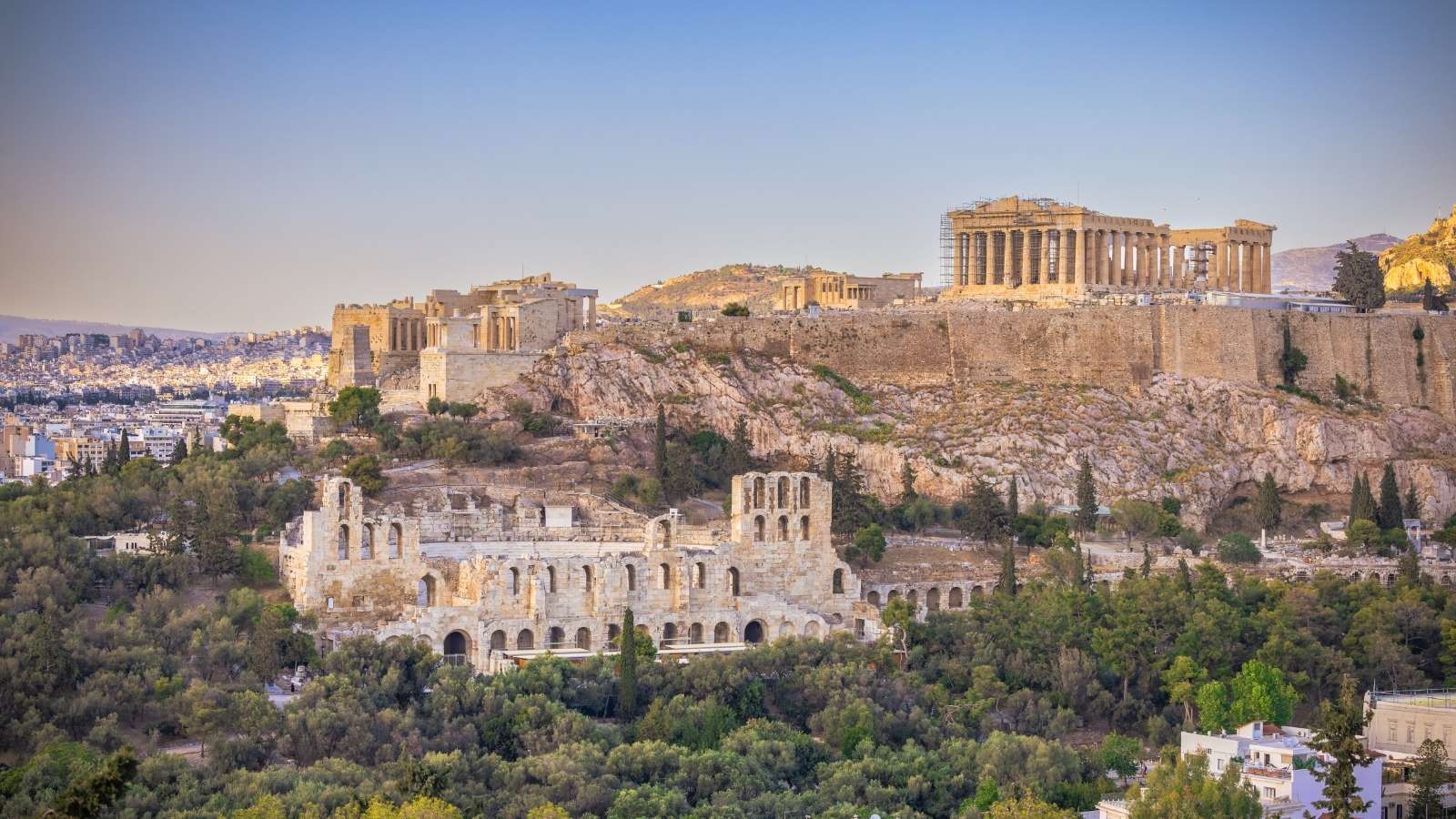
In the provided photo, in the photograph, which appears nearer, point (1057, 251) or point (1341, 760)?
point (1341, 760)

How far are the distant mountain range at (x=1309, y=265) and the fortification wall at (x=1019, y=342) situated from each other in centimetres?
5701

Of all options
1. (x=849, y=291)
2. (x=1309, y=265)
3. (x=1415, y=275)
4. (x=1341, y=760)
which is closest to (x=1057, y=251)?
(x=849, y=291)

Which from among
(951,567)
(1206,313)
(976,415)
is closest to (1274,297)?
(1206,313)

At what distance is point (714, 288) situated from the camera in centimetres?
10975

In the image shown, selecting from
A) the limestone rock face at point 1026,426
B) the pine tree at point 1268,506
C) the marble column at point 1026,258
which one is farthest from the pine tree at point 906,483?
the marble column at point 1026,258

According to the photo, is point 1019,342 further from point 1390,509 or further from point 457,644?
point 457,644

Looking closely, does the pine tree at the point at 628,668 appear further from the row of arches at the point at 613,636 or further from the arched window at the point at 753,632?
the arched window at the point at 753,632

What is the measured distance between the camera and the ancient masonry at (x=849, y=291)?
81062 millimetres

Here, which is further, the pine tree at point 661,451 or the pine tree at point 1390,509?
the pine tree at point 1390,509

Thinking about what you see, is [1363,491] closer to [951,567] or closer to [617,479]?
[951,567]

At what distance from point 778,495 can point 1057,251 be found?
29465mm

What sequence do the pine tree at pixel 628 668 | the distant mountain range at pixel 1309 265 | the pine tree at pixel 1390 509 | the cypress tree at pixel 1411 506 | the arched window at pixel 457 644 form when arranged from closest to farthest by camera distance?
the pine tree at pixel 628 668, the arched window at pixel 457 644, the pine tree at pixel 1390 509, the cypress tree at pixel 1411 506, the distant mountain range at pixel 1309 265

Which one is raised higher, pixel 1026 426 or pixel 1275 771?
pixel 1026 426

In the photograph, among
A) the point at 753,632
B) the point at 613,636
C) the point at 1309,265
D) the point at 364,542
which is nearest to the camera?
the point at 364,542
